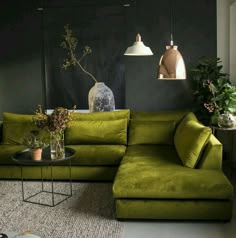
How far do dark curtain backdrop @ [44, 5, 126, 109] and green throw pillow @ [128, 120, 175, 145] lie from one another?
1.01 meters

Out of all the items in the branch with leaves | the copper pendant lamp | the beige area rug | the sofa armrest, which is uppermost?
the branch with leaves

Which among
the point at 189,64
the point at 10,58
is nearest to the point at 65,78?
the point at 10,58

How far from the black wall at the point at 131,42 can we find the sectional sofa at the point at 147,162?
30.0 inches

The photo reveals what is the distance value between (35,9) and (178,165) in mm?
3591

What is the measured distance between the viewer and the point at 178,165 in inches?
152

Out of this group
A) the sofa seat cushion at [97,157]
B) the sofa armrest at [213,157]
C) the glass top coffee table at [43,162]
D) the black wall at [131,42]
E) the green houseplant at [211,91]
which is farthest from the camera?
the black wall at [131,42]

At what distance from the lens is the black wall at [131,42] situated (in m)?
5.73

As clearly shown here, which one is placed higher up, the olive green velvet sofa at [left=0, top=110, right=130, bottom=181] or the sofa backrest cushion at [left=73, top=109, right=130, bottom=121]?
the sofa backrest cushion at [left=73, top=109, right=130, bottom=121]

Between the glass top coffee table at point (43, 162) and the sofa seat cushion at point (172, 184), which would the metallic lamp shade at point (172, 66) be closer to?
the sofa seat cushion at point (172, 184)

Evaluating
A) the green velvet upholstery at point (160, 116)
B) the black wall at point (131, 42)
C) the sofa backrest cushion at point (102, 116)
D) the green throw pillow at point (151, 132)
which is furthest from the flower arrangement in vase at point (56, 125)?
the black wall at point (131, 42)

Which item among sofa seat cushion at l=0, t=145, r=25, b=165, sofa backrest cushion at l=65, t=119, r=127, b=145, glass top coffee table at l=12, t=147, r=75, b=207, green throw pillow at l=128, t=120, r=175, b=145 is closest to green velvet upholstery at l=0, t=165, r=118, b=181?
glass top coffee table at l=12, t=147, r=75, b=207

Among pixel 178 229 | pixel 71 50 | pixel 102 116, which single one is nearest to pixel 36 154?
pixel 102 116

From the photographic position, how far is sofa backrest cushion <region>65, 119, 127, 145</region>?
16.3ft

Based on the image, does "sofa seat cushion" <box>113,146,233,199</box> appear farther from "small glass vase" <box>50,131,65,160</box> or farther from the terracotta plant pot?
the terracotta plant pot
